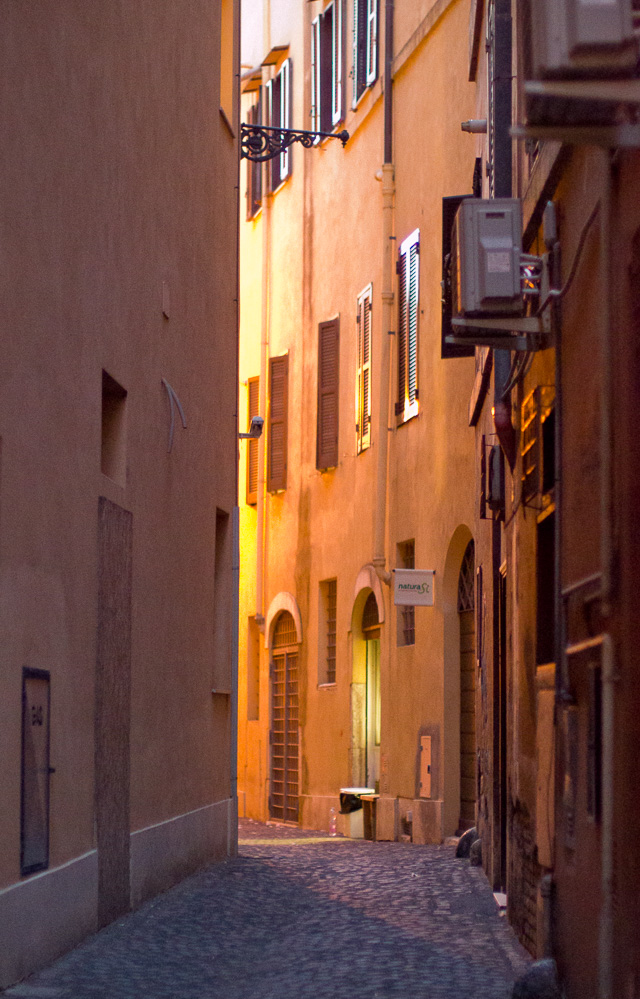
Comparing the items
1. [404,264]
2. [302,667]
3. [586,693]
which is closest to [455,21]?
[404,264]

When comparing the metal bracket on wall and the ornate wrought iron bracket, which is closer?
the metal bracket on wall

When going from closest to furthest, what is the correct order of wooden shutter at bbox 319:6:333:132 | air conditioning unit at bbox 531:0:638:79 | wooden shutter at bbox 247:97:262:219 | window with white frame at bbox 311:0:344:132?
air conditioning unit at bbox 531:0:638:79 → window with white frame at bbox 311:0:344:132 → wooden shutter at bbox 319:6:333:132 → wooden shutter at bbox 247:97:262:219

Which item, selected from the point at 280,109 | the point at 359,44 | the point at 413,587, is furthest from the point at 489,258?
the point at 280,109

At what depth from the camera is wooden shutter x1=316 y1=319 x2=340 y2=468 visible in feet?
63.9

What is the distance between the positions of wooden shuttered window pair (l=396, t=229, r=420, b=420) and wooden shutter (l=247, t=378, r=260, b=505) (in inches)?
214

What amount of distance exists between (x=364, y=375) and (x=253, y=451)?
454 centimetres

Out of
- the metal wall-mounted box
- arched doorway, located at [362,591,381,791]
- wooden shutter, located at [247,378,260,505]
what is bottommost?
arched doorway, located at [362,591,381,791]

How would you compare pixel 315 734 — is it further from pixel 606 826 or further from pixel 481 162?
pixel 606 826

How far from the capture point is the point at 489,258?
21.6ft

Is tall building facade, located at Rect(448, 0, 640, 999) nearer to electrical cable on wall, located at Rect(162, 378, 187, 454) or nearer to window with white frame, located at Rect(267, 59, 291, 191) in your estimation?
electrical cable on wall, located at Rect(162, 378, 187, 454)

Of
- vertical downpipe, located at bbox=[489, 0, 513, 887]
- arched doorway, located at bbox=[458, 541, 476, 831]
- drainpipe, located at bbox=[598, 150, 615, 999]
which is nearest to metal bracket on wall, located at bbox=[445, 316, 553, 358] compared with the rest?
drainpipe, located at bbox=[598, 150, 615, 999]

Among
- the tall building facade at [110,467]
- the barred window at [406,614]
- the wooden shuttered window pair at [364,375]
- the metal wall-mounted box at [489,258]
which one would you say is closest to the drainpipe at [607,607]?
the metal wall-mounted box at [489,258]

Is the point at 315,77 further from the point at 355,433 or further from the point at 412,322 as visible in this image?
the point at 412,322

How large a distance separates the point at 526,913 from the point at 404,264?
10.7 metres
